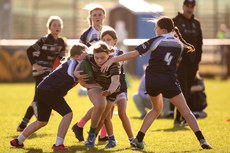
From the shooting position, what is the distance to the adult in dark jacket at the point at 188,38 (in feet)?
27.5

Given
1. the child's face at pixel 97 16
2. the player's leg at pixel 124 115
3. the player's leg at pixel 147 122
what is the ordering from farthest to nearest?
the child's face at pixel 97 16
the player's leg at pixel 124 115
the player's leg at pixel 147 122

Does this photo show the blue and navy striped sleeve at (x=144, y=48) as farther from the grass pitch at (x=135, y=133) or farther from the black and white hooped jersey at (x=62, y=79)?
the grass pitch at (x=135, y=133)

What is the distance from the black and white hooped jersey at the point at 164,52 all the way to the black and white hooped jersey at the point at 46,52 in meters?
2.45

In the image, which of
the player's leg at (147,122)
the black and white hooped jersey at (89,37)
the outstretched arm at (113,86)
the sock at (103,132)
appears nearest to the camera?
the outstretched arm at (113,86)

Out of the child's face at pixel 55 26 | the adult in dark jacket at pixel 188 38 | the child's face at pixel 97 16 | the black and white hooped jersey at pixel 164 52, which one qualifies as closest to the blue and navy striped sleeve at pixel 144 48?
the black and white hooped jersey at pixel 164 52

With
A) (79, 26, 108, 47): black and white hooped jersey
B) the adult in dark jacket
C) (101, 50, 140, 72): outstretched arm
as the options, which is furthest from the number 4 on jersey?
the adult in dark jacket

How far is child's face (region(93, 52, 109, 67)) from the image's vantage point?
19.8 ft

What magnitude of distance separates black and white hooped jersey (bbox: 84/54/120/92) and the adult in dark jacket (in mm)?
2527

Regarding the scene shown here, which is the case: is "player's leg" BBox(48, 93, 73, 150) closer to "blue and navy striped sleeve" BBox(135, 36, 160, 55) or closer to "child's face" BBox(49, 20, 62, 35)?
"blue and navy striped sleeve" BBox(135, 36, 160, 55)

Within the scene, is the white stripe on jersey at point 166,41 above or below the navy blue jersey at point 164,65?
above

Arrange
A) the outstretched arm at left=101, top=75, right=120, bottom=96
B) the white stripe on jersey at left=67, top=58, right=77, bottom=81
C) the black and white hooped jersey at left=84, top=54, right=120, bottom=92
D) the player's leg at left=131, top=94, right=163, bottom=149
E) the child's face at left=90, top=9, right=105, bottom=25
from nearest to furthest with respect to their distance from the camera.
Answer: the outstretched arm at left=101, top=75, right=120, bottom=96 → the black and white hooped jersey at left=84, top=54, right=120, bottom=92 → the white stripe on jersey at left=67, top=58, right=77, bottom=81 → the player's leg at left=131, top=94, right=163, bottom=149 → the child's face at left=90, top=9, right=105, bottom=25

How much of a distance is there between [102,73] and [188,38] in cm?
266

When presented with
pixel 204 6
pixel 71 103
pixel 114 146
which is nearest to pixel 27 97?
pixel 71 103

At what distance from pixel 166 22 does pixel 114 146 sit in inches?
66.0
